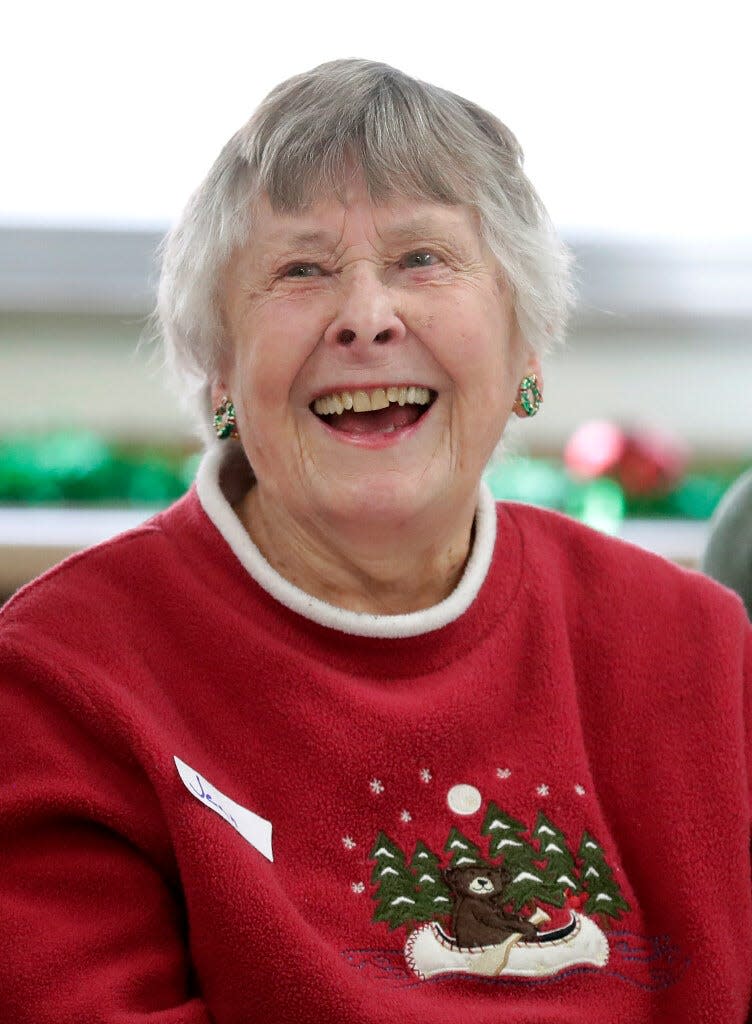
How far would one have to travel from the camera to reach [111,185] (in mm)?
3053

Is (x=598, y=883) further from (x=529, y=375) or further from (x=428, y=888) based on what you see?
(x=529, y=375)

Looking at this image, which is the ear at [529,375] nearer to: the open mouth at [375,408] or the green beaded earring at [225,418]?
the open mouth at [375,408]

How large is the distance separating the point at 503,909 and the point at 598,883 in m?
0.12

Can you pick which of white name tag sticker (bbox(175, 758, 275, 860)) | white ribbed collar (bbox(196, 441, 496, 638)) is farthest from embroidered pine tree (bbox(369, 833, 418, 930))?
white ribbed collar (bbox(196, 441, 496, 638))

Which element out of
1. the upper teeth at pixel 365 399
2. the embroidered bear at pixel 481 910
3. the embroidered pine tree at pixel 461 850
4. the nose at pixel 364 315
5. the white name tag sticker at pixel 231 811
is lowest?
the embroidered bear at pixel 481 910

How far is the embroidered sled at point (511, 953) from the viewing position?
1.27 meters

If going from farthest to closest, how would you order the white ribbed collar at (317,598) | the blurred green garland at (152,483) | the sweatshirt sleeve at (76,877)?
the blurred green garland at (152,483) < the white ribbed collar at (317,598) < the sweatshirt sleeve at (76,877)

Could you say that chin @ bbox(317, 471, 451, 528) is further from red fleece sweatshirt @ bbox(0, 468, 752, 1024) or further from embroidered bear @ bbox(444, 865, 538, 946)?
embroidered bear @ bbox(444, 865, 538, 946)

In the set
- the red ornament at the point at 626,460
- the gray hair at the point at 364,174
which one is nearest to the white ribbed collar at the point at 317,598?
the gray hair at the point at 364,174

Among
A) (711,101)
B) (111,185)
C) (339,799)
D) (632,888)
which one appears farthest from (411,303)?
(711,101)

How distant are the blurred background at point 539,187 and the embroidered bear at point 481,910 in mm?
1628

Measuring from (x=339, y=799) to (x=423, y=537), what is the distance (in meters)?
0.31

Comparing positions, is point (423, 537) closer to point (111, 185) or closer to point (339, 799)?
point (339, 799)

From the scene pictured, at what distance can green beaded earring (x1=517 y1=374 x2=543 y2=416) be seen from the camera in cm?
154
